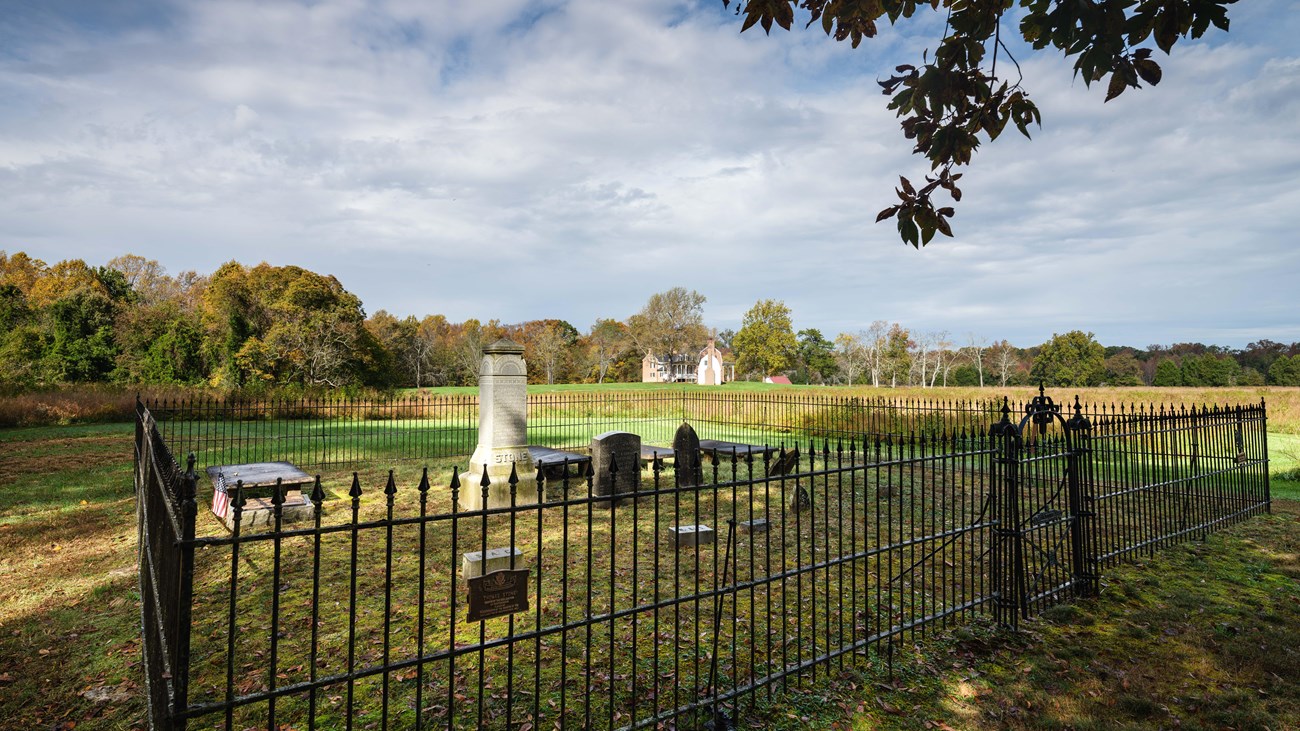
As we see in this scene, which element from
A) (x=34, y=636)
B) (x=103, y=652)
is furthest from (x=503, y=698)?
(x=34, y=636)

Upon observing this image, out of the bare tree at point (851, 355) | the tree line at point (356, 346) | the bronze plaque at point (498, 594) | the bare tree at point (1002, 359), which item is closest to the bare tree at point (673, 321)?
the tree line at point (356, 346)

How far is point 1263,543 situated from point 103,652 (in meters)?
12.4

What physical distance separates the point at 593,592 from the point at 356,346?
33.4 m

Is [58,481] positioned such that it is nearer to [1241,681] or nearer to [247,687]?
[247,687]

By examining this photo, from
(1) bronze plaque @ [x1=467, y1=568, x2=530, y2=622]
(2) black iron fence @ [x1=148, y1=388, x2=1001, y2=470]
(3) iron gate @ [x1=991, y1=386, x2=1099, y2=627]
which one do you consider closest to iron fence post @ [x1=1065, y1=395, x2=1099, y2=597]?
(3) iron gate @ [x1=991, y1=386, x2=1099, y2=627]

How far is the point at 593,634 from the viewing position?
16.5ft

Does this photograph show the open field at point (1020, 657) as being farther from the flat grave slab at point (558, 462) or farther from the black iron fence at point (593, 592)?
the flat grave slab at point (558, 462)

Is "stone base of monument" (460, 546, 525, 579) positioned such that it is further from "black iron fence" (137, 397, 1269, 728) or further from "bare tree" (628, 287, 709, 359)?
"bare tree" (628, 287, 709, 359)

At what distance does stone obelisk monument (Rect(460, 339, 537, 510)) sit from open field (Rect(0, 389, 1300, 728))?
4443 mm

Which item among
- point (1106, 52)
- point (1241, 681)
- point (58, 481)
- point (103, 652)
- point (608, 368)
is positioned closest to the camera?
point (1106, 52)

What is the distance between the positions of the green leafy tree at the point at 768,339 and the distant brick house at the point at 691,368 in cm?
436

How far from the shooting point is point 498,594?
9.70 ft

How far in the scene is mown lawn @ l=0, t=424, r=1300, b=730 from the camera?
3.78 meters

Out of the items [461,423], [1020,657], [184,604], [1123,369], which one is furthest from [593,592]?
[1123,369]
